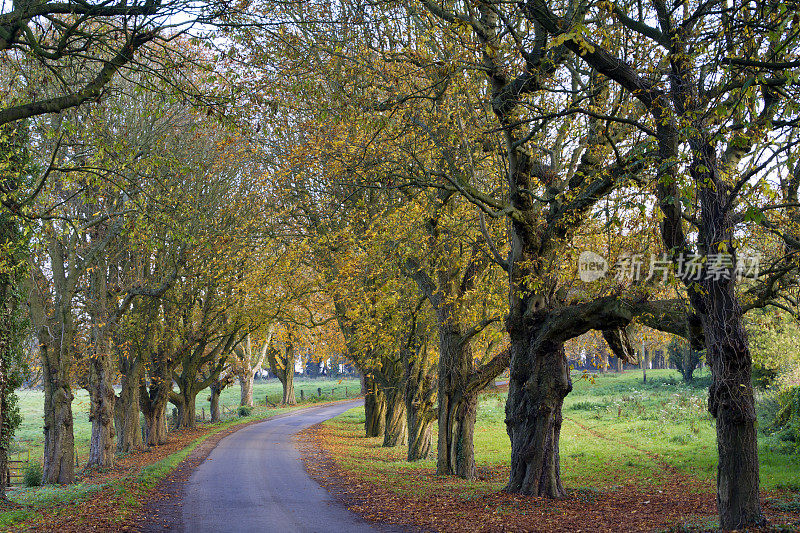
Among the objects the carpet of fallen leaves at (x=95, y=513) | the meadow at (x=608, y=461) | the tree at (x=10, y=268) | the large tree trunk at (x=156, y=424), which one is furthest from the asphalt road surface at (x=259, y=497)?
the large tree trunk at (x=156, y=424)

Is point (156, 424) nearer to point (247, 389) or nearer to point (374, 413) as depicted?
point (374, 413)

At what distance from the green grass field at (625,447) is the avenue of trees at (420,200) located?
2.37 meters

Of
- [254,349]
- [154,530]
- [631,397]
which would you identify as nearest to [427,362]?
[154,530]

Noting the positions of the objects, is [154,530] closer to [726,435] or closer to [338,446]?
[726,435]

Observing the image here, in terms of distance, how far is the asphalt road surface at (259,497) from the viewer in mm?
10453

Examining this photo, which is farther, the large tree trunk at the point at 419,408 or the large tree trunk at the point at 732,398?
the large tree trunk at the point at 419,408

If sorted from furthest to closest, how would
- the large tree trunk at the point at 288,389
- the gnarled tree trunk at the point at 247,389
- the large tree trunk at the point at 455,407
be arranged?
the large tree trunk at the point at 288,389
the gnarled tree trunk at the point at 247,389
the large tree trunk at the point at 455,407

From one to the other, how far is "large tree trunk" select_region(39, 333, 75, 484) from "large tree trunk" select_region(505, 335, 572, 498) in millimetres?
12662

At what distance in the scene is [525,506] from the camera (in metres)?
11.1

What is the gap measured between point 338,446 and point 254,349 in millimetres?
22877

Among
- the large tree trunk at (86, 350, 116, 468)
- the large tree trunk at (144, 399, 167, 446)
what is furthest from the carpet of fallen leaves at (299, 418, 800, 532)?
the large tree trunk at (144, 399, 167, 446)

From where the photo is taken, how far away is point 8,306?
13844mm

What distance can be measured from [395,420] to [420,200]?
1233 centimetres

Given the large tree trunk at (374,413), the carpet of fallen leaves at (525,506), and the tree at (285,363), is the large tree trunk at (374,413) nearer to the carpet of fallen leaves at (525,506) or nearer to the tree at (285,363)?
the carpet of fallen leaves at (525,506)
